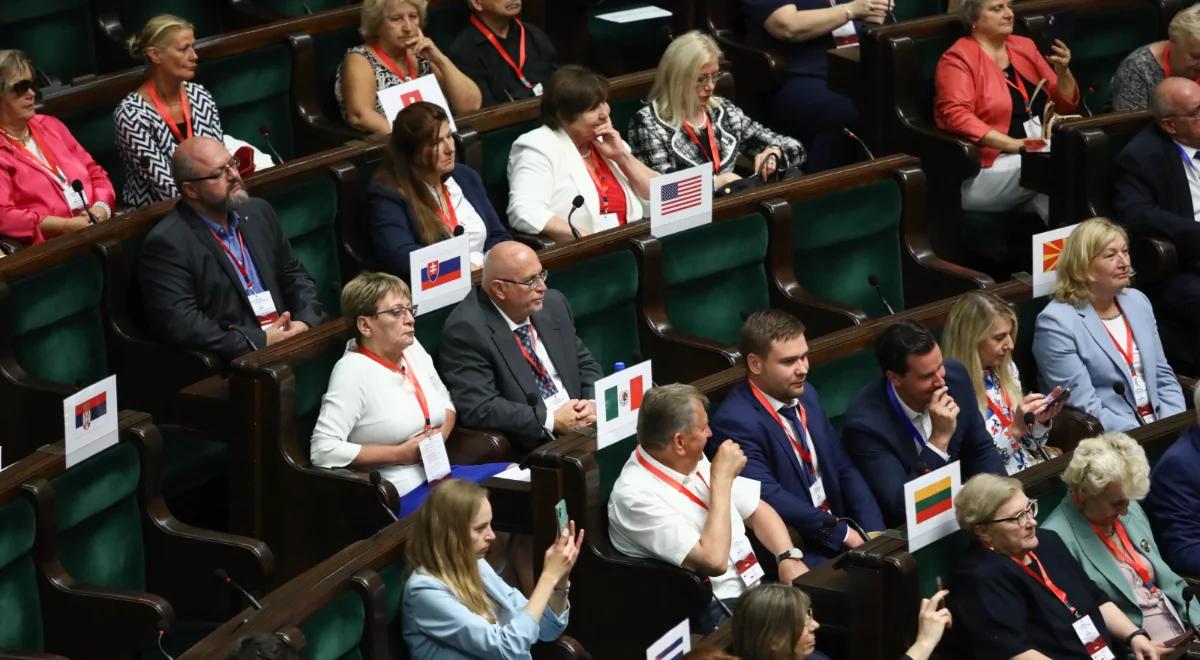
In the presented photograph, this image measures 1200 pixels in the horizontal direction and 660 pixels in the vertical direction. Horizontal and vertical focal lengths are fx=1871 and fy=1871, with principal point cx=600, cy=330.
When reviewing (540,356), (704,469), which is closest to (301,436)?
(540,356)

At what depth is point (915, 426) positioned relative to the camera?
3.45 metres

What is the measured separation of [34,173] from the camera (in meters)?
3.77

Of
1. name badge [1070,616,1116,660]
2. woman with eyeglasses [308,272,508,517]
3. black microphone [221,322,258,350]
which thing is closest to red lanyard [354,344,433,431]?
woman with eyeglasses [308,272,508,517]

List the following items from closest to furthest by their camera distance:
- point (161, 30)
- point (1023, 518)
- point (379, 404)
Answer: point (1023, 518)
point (379, 404)
point (161, 30)

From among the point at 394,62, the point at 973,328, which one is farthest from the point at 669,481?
the point at 394,62

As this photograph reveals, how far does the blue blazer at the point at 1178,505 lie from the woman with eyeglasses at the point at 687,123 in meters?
1.35

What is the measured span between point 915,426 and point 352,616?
1.25 meters

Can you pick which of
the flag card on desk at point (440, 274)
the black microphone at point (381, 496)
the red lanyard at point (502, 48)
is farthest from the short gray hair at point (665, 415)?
the red lanyard at point (502, 48)

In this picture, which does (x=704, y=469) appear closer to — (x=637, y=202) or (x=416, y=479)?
(x=416, y=479)

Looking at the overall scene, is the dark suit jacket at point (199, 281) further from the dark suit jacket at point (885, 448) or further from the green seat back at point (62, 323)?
the dark suit jacket at point (885, 448)

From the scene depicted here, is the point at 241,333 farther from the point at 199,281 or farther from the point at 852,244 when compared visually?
the point at 852,244

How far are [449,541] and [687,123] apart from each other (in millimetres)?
1969

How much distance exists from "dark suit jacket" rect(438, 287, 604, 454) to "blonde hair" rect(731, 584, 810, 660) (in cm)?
82

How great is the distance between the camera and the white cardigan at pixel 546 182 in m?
4.15
